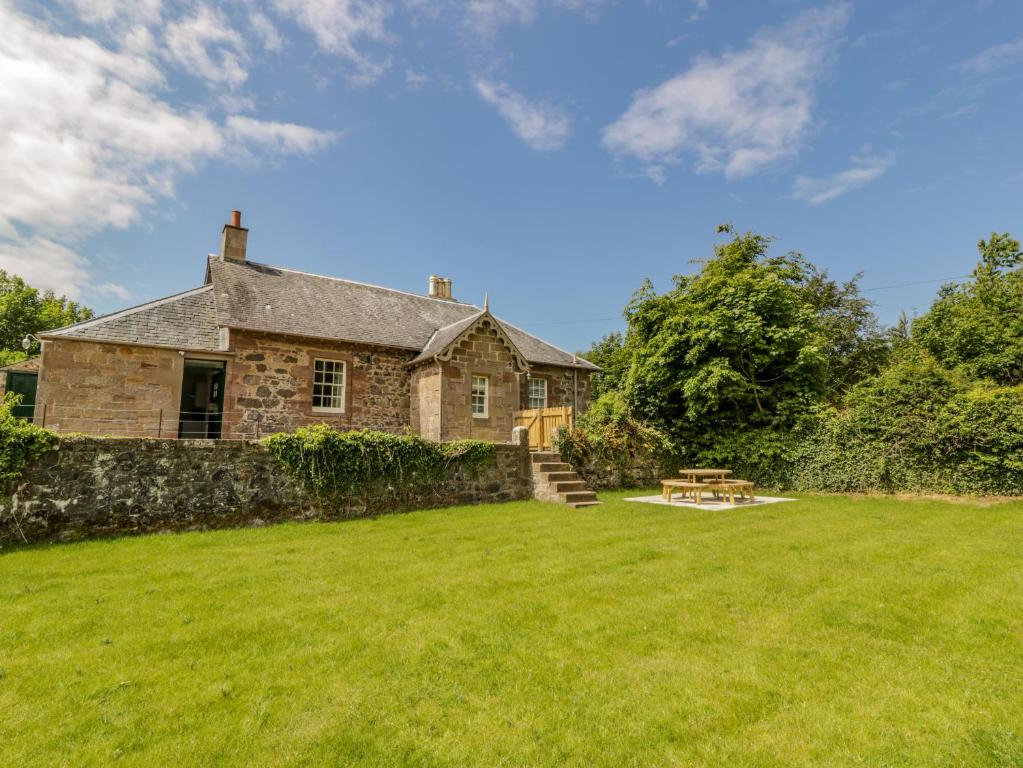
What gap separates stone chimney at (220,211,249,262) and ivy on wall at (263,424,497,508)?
32.5ft

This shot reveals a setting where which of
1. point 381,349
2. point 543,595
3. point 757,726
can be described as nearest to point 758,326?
point 381,349

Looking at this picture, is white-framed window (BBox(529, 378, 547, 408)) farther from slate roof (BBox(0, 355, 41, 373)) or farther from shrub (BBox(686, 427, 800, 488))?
slate roof (BBox(0, 355, 41, 373))

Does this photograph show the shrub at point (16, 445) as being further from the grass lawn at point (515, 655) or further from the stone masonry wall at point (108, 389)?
the stone masonry wall at point (108, 389)

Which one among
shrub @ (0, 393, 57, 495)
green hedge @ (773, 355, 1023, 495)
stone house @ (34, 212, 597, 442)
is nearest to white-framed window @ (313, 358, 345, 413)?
stone house @ (34, 212, 597, 442)

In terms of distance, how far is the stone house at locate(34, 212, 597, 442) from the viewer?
1302 cm

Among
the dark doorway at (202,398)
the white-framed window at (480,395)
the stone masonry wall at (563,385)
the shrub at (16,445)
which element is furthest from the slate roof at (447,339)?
the shrub at (16,445)

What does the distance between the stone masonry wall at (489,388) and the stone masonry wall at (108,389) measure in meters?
7.59

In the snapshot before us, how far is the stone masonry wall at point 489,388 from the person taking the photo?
49.7ft

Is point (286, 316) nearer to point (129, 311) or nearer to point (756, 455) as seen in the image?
point (129, 311)

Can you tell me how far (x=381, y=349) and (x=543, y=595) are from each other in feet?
41.5

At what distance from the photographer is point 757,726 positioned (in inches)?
126

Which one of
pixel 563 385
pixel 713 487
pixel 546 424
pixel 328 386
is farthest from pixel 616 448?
pixel 328 386

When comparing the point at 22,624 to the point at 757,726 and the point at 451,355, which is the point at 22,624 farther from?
the point at 451,355

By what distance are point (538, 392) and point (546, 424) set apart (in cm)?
482
